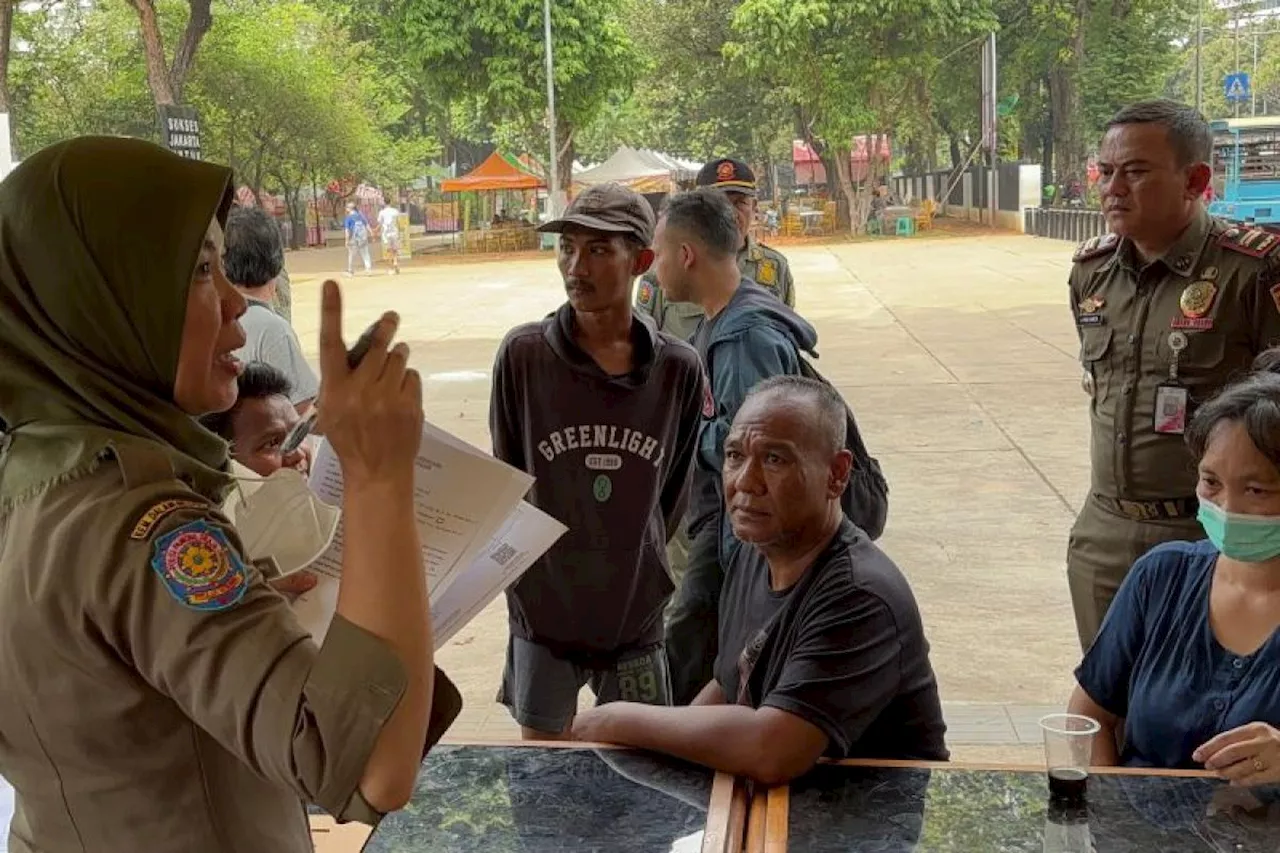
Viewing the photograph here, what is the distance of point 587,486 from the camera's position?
2.80m

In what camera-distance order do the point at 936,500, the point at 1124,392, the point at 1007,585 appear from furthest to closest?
the point at 936,500 < the point at 1007,585 < the point at 1124,392

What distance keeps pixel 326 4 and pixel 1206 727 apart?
3708 centimetres

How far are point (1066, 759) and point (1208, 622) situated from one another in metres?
0.51

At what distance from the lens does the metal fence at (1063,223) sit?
906 inches

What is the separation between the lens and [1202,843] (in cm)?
160

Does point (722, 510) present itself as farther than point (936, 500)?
No

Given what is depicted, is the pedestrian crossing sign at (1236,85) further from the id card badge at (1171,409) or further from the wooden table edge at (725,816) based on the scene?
the wooden table edge at (725,816)

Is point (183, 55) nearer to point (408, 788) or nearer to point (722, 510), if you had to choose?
point (722, 510)

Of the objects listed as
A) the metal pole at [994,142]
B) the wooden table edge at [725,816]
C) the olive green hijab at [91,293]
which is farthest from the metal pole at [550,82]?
the olive green hijab at [91,293]

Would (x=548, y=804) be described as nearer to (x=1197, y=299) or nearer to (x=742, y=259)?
(x=1197, y=299)

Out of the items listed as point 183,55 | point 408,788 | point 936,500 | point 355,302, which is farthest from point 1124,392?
point 355,302

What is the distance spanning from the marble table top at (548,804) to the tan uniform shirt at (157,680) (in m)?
0.57

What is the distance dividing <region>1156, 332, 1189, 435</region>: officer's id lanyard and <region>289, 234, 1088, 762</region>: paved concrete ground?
42.9 inches

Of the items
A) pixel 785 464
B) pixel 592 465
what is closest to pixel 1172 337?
pixel 785 464
